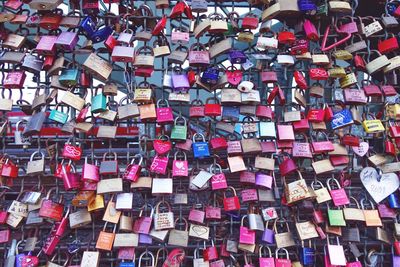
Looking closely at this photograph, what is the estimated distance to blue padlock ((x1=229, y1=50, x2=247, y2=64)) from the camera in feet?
8.27

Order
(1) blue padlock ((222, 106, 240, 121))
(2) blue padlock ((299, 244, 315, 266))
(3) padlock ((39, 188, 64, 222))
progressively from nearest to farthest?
(3) padlock ((39, 188, 64, 222)) → (2) blue padlock ((299, 244, 315, 266)) → (1) blue padlock ((222, 106, 240, 121))

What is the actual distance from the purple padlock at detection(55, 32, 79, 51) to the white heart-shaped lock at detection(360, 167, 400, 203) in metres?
1.75

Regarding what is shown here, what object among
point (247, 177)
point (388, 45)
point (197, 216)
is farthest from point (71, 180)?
point (388, 45)

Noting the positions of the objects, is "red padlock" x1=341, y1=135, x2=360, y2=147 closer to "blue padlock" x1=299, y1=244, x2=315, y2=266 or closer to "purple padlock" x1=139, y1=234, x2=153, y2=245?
"blue padlock" x1=299, y1=244, x2=315, y2=266

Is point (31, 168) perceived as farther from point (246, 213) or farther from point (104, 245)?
point (246, 213)

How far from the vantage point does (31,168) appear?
7.73 ft

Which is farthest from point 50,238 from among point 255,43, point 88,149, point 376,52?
point 376,52

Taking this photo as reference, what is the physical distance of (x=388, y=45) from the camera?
264 centimetres

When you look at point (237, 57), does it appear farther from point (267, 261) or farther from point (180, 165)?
point (267, 261)

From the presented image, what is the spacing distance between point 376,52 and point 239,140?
97cm

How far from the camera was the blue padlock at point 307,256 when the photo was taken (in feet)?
7.98

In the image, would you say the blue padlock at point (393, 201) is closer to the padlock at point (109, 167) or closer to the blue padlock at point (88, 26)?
the padlock at point (109, 167)

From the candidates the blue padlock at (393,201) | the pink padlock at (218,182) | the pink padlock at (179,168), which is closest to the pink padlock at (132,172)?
the pink padlock at (179,168)

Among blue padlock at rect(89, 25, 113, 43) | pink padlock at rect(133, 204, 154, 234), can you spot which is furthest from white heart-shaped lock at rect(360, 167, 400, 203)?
blue padlock at rect(89, 25, 113, 43)
